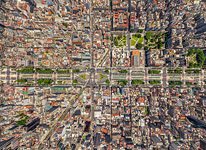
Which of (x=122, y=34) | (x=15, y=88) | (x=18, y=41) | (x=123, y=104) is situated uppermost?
(x=122, y=34)

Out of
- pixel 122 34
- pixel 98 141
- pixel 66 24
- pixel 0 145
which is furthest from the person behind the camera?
pixel 122 34

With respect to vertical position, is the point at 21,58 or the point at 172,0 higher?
the point at 172,0

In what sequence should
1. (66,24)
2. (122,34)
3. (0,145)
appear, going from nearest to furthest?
(0,145)
(66,24)
(122,34)

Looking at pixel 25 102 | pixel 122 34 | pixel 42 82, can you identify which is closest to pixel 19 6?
pixel 42 82

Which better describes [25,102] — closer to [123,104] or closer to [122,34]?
[123,104]

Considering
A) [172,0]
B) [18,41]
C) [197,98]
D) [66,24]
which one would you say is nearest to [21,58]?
[18,41]

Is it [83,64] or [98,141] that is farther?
[83,64]
